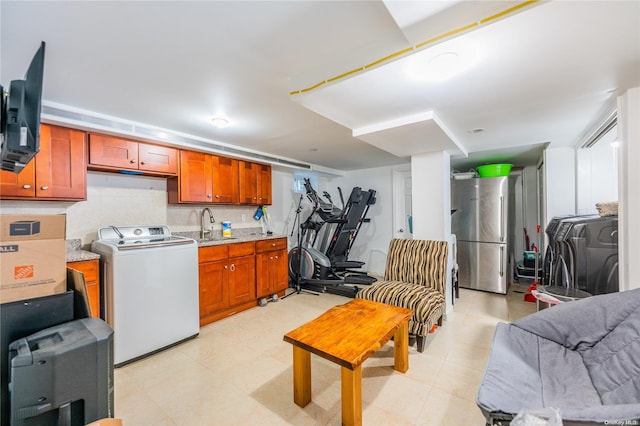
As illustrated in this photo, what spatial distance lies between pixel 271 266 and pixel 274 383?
1932 mm

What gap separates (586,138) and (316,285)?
151 inches

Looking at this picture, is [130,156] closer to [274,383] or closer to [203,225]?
[203,225]

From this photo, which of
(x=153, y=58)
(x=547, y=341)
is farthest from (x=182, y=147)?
(x=547, y=341)

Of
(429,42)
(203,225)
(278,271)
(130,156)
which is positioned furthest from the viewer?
(278,271)

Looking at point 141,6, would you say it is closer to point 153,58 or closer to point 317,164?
point 153,58

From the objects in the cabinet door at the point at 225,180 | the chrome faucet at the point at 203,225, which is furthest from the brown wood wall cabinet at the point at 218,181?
the chrome faucet at the point at 203,225

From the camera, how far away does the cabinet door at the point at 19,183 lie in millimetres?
2066

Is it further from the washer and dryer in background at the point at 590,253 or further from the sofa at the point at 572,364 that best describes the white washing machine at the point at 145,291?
the washer and dryer in background at the point at 590,253

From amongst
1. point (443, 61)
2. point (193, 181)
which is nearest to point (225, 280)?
point (193, 181)

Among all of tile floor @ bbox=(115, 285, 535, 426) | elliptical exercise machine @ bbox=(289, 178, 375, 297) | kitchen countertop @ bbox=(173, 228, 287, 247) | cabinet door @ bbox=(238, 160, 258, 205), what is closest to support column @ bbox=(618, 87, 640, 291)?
tile floor @ bbox=(115, 285, 535, 426)

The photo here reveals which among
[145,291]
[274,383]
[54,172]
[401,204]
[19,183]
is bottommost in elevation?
[274,383]

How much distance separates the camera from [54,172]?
7.52ft

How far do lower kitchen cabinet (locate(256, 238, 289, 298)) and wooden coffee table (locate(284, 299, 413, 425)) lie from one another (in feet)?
5.68

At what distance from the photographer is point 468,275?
13.8ft
